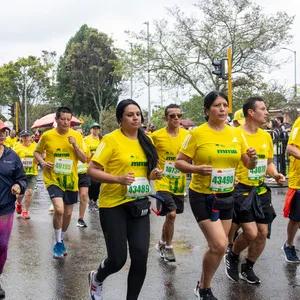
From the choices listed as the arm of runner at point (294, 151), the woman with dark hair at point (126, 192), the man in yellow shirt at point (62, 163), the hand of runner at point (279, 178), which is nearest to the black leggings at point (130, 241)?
the woman with dark hair at point (126, 192)

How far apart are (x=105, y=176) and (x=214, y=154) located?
1.07 metres

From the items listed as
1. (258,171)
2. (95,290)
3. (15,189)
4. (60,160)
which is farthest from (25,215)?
(258,171)

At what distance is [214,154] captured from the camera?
5.12 m

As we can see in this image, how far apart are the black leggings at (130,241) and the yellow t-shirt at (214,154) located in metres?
0.73

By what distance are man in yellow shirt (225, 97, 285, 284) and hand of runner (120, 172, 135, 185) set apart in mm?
1647

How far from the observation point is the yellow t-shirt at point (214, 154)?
16.8 feet

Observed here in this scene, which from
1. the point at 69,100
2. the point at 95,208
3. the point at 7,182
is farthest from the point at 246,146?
the point at 69,100

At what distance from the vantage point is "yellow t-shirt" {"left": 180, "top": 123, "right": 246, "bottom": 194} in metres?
5.13

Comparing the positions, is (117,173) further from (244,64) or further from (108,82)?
(108,82)

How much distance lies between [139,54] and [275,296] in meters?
25.3

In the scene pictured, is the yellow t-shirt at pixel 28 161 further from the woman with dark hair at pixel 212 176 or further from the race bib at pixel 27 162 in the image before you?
the woman with dark hair at pixel 212 176

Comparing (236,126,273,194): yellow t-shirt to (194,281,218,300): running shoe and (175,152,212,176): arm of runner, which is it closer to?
(175,152,212,176): arm of runner

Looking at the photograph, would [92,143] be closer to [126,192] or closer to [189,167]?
[189,167]

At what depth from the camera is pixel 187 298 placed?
547 cm
